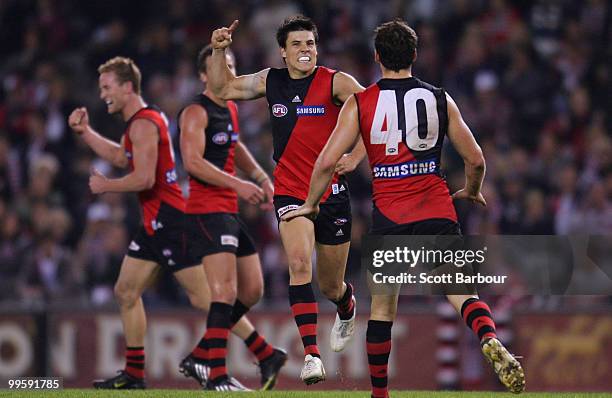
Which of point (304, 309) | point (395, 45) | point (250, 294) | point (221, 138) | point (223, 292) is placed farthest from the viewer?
point (250, 294)

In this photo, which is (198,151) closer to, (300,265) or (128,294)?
(128,294)

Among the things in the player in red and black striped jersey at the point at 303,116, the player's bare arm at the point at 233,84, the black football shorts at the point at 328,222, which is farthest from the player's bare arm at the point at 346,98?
the player's bare arm at the point at 233,84

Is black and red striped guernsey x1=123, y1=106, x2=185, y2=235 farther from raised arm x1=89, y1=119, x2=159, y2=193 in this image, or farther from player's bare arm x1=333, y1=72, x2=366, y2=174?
player's bare arm x1=333, y1=72, x2=366, y2=174

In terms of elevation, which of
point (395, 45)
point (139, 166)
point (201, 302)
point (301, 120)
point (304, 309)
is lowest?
point (201, 302)

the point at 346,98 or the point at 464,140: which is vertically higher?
the point at 346,98

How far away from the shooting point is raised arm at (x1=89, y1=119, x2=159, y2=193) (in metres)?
11.0

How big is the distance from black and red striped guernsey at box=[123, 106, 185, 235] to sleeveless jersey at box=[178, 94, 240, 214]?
23 cm

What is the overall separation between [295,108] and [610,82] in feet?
28.9

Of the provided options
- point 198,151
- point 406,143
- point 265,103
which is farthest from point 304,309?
point 265,103

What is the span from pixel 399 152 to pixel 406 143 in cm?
7

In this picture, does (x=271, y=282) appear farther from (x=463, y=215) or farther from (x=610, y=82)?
(x=610, y=82)

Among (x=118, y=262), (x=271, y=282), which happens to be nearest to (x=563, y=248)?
(x=271, y=282)

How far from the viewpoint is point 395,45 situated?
8.80 meters

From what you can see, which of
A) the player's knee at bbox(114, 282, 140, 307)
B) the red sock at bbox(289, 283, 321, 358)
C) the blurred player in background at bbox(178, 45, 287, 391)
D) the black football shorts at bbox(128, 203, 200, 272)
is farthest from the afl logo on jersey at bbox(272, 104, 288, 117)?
the player's knee at bbox(114, 282, 140, 307)
